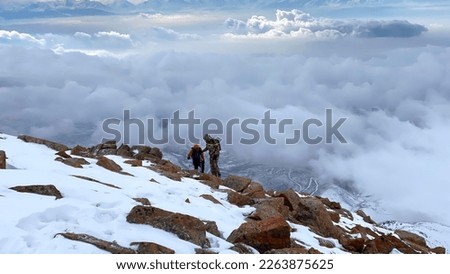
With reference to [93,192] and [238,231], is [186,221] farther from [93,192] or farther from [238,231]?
[93,192]

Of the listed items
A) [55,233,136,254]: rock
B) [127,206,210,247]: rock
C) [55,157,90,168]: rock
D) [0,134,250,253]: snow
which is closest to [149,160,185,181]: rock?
[0,134,250,253]: snow

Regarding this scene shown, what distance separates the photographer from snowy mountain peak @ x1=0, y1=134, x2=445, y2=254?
9.23 meters

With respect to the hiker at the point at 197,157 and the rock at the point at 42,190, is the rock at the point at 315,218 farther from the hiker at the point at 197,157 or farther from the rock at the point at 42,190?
the hiker at the point at 197,157

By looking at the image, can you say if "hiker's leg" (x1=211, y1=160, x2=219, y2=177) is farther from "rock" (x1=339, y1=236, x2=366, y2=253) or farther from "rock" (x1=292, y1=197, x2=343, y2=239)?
"rock" (x1=339, y1=236, x2=366, y2=253)

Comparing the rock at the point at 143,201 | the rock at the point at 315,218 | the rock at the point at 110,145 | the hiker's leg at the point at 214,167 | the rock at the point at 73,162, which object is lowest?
the hiker's leg at the point at 214,167

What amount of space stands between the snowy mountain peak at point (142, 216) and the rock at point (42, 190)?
0.02 meters

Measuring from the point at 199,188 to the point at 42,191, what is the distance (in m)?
7.54

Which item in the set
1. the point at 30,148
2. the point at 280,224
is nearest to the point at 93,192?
the point at 280,224

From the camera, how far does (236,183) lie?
20922mm

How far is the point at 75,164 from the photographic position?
17.3 meters

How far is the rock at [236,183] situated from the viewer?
67.5 ft

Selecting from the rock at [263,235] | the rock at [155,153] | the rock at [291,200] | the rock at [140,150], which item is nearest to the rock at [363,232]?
the rock at [291,200]

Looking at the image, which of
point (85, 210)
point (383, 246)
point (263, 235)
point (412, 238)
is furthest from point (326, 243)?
point (412, 238)
